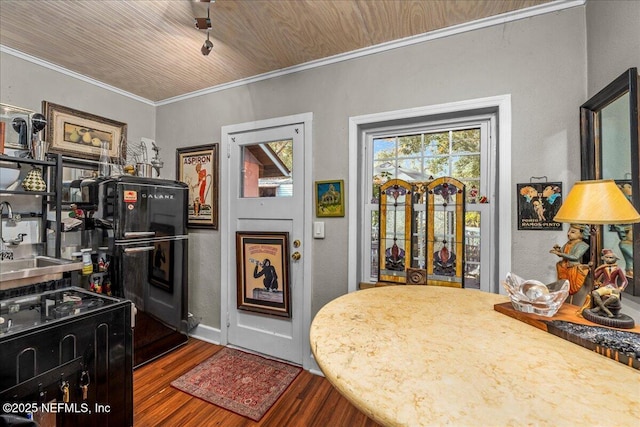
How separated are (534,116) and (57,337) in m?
2.74

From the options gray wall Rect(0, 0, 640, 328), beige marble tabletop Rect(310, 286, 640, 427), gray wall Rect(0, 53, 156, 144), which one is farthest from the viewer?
gray wall Rect(0, 53, 156, 144)

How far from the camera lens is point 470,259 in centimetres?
187

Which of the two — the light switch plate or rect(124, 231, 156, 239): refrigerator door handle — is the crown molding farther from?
rect(124, 231, 156, 239): refrigerator door handle

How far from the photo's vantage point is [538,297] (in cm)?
95

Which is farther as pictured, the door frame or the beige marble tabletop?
the door frame

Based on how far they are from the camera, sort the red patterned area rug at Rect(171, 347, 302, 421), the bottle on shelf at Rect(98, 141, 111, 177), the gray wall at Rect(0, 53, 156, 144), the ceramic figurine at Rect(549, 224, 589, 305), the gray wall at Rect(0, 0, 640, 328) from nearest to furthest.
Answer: the ceramic figurine at Rect(549, 224, 589, 305) < the gray wall at Rect(0, 0, 640, 328) < the red patterned area rug at Rect(171, 347, 302, 421) < the gray wall at Rect(0, 53, 156, 144) < the bottle on shelf at Rect(98, 141, 111, 177)

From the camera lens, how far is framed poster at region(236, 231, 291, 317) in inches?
92.4

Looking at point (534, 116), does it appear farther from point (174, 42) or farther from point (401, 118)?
point (174, 42)

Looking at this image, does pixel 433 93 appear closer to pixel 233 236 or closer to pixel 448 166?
pixel 448 166

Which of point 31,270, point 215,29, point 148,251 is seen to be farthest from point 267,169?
point 31,270

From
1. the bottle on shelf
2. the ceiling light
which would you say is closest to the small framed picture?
the ceiling light

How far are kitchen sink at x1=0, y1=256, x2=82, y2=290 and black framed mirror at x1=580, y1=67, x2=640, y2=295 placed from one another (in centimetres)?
302

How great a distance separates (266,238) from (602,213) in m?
2.07

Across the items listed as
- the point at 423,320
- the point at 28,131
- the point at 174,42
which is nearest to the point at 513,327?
the point at 423,320
